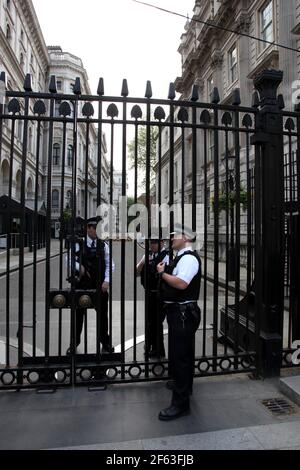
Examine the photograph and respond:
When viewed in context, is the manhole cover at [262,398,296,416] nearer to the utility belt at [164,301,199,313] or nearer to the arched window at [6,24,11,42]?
the utility belt at [164,301,199,313]

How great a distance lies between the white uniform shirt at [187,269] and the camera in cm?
355

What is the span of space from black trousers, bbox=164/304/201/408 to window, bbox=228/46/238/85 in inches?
921

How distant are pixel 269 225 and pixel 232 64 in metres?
23.2

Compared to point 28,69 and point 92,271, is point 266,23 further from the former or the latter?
point 28,69

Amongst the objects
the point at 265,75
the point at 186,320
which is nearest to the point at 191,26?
the point at 265,75

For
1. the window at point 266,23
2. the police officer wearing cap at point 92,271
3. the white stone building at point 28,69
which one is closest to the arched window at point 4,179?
the white stone building at point 28,69

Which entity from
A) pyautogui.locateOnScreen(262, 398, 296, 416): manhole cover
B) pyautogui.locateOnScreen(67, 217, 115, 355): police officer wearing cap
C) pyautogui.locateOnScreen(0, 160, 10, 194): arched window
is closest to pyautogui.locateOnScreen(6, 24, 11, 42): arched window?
pyautogui.locateOnScreen(0, 160, 10, 194): arched window

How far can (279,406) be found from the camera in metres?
3.73

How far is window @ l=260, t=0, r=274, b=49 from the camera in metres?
19.3

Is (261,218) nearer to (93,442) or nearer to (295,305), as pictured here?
(295,305)

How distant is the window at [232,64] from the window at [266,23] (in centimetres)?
331
